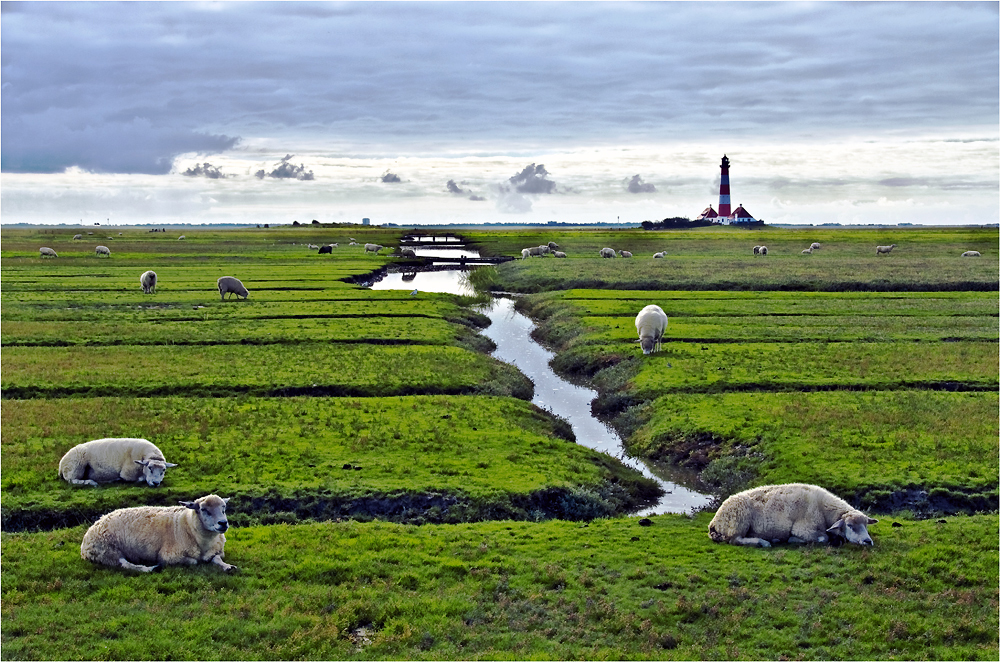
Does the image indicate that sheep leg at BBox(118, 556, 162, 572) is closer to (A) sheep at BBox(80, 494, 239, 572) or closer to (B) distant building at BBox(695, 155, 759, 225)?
(A) sheep at BBox(80, 494, 239, 572)

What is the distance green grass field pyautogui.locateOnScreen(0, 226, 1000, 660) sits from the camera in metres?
11.4

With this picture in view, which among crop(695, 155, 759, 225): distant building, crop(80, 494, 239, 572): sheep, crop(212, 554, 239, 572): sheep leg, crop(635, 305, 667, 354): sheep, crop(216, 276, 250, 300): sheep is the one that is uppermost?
crop(695, 155, 759, 225): distant building

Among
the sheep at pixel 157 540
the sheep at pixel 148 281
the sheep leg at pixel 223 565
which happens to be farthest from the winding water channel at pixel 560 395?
the sheep at pixel 148 281

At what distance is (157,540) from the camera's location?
1327 cm

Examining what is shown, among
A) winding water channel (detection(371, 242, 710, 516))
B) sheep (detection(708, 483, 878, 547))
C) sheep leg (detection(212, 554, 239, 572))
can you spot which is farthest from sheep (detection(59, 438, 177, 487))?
sheep (detection(708, 483, 878, 547))

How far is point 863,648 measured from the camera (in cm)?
1098

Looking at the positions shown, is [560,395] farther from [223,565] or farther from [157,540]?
[157,540]

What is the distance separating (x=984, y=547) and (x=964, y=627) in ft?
11.0

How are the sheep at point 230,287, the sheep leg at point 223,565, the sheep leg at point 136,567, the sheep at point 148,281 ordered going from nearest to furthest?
the sheep leg at point 136,567, the sheep leg at point 223,565, the sheep at point 230,287, the sheep at point 148,281

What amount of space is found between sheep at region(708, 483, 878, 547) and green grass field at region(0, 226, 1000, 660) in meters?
0.48

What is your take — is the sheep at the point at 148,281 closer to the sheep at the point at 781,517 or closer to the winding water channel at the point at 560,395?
the winding water channel at the point at 560,395

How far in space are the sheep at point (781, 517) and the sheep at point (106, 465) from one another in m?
12.1

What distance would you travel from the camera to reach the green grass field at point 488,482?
1142 cm

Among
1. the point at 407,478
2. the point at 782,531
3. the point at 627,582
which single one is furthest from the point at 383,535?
the point at 782,531
